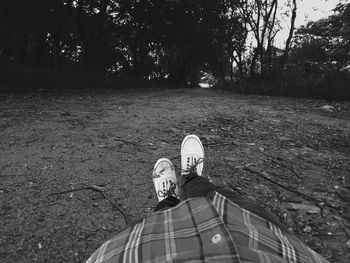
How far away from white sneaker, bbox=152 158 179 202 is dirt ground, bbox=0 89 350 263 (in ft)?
0.45

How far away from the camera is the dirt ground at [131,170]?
73.2 inches

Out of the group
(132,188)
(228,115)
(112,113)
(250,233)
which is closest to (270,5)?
(228,115)

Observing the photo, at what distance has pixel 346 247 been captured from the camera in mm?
1755

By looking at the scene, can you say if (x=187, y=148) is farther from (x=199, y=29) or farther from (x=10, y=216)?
(x=199, y=29)

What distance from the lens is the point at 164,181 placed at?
7.50 feet

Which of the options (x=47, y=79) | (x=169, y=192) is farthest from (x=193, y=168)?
(x=47, y=79)

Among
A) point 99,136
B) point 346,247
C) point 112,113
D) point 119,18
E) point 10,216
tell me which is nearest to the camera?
point 346,247

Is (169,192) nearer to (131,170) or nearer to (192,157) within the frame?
(192,157)

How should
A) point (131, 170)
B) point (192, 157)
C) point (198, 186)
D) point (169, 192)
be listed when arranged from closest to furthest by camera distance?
1. point (198, 186)
2. point (169, 192)
3. point (192, 157)
4. point (131, 170)

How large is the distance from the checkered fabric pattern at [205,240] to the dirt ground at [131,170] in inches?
29.9

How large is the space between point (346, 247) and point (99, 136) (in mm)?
2884

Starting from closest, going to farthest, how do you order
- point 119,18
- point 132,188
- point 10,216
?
point 10,216 < point 132,188 < point 119,18

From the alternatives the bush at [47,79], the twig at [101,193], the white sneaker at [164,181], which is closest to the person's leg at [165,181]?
the white sneaker at [164,181]

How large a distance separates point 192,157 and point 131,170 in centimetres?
61
